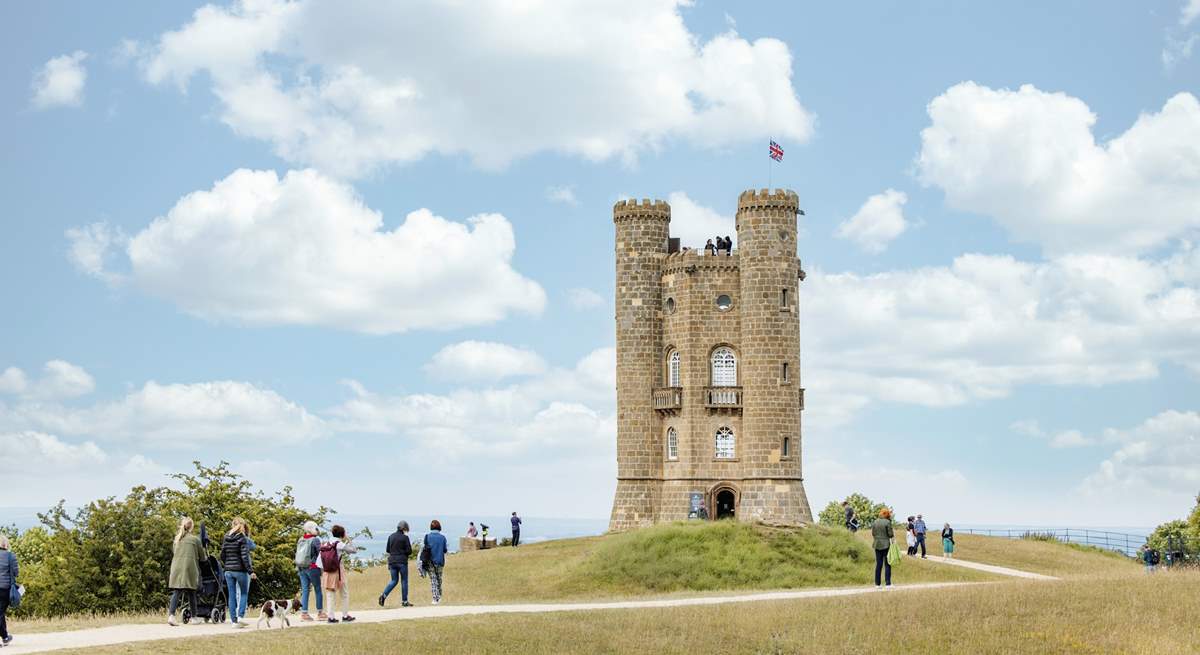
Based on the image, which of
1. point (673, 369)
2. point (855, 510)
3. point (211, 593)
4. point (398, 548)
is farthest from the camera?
point (855, 510)

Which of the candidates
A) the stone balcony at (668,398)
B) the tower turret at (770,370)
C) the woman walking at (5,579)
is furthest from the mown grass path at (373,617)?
the stone balcony at (668,398)

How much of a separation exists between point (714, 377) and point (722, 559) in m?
17.2

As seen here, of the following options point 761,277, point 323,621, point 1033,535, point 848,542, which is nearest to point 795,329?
point 761,277

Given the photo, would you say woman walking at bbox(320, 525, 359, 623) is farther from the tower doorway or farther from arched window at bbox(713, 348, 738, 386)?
arched window at bbox(713, 348, 738, 386)

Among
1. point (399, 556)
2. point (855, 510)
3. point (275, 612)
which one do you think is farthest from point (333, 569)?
point (855, 510)

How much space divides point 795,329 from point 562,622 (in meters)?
35.9

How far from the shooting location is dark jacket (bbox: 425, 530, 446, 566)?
29828mm

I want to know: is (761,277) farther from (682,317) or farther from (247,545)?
(247,545)

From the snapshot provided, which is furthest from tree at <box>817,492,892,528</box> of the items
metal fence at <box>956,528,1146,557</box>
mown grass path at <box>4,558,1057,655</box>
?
mown grass path at <box>4,558,1057,655</box>

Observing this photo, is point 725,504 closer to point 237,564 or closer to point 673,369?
point 673,369

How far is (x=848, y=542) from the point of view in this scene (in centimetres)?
4881

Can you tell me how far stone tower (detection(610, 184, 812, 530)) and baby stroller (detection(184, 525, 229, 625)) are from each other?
36.2 m

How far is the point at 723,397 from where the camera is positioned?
200ft

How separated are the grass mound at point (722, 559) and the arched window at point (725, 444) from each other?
11.3 metres
